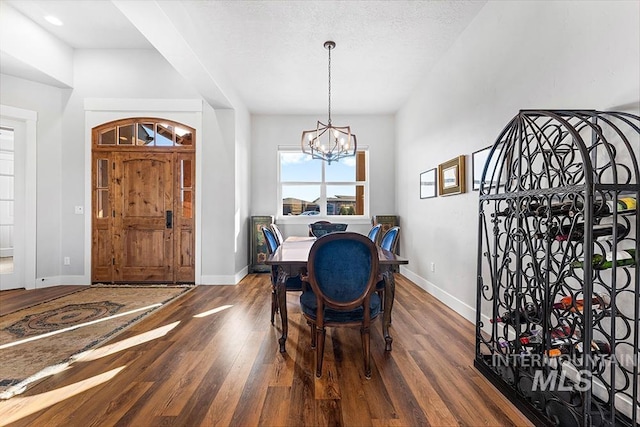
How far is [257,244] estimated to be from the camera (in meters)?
5.32

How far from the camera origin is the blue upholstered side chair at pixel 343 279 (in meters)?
1.92

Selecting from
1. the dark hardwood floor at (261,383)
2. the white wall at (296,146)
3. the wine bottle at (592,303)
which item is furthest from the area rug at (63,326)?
the wine bottle at (592,303)

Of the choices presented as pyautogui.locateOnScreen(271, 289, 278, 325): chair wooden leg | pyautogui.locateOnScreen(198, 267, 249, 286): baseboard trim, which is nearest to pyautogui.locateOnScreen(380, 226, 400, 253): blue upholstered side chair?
pyautogui.locateOnScreen(271, 289, 278, 325): chair wooden leg

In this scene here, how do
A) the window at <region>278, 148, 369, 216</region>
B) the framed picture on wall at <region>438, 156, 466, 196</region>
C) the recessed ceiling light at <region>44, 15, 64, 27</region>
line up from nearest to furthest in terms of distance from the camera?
the framed picture on wall at <region>438, 156, 466, 196</region> < the recessed ceiling light at <region>44, 15, 64, 27</region> < the window at <region>278, 148, 369, 216</region>

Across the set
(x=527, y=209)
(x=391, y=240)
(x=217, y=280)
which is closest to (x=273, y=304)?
(x=391, y=240)

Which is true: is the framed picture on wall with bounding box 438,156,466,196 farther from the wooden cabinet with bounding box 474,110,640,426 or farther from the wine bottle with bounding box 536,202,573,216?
the wine bottle with bounding box 536,202,573,216

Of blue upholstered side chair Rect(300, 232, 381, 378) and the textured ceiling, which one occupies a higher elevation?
the textured ceiling

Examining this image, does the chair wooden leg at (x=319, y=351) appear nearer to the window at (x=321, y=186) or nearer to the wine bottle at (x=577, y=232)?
the wine bottle at (x=577, y=232)

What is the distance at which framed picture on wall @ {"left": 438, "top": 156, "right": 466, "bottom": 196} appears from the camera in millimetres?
3074

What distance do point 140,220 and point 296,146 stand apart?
9.40 ft

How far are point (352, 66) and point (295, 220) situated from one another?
282cm

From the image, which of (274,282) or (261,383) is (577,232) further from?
(274,282)

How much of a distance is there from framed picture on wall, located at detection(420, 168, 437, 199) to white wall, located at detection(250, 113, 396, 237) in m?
1.42

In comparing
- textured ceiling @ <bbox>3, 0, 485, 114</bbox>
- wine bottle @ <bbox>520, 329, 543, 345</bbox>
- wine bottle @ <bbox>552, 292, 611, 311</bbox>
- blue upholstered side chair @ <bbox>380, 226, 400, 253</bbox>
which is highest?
textured ceiling @ <bbox>3, 0, 485, 114</bbox>
